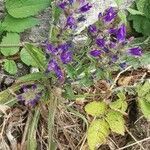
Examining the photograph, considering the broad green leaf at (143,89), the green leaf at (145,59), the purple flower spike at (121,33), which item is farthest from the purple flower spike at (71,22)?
the green leaf at (145,59)

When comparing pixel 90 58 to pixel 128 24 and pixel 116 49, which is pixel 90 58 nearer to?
pixel 116 49

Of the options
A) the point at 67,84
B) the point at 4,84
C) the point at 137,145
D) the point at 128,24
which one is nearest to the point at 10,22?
the point at 4,84

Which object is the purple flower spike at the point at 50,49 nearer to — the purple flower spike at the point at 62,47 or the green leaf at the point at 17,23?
the purple flower spike at the point at 62,47

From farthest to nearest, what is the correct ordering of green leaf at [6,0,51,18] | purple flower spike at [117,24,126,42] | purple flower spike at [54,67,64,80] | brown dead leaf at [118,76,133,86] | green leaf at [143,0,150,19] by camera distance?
green leaf at [143,0,150,19], brown dead leaf at [118,76,133,86], green leaf at [6,0,51,18], purple flower spike at [54,67,64,80], purple flower spike at [117,24,126,42]

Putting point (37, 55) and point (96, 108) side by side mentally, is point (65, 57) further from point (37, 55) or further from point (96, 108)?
point (96, 108)

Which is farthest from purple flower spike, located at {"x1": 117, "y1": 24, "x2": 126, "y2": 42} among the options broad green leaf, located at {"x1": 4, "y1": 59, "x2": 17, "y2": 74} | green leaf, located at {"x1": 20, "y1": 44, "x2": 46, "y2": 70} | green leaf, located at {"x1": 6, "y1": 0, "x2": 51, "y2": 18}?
broad green leaf, located at {"x1": 4, "y1": 59, "x2": 17, "y2": 74}

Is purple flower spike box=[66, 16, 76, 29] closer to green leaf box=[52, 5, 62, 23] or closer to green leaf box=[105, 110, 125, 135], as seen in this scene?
green leaf box=[52, 5, 62, 23]
